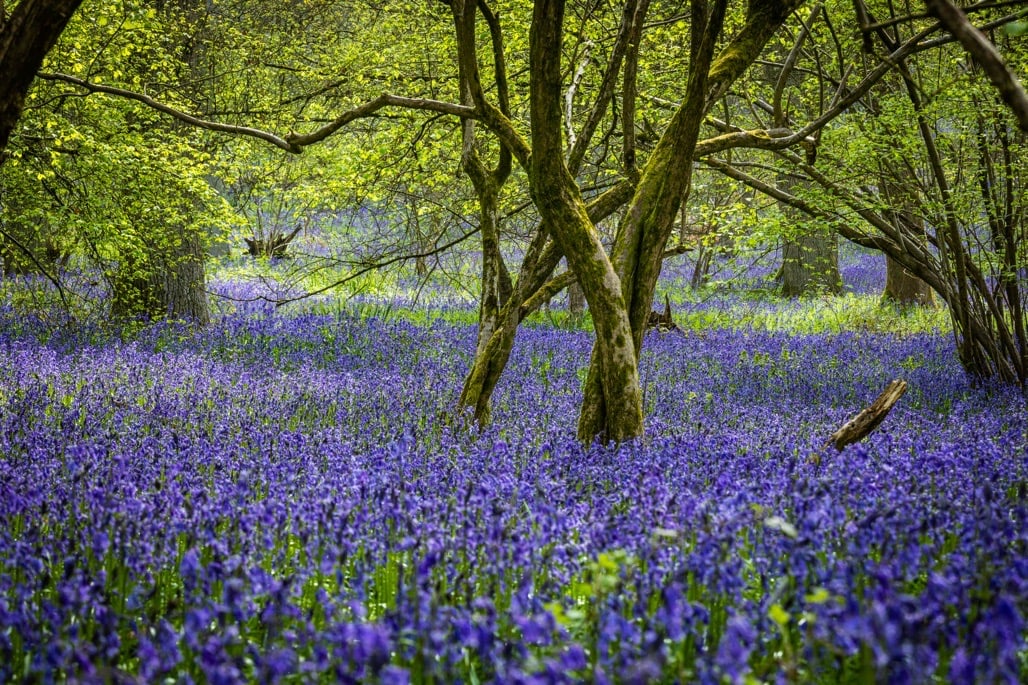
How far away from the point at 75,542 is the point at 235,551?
640mm

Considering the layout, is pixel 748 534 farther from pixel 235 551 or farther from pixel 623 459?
pixel 235 551

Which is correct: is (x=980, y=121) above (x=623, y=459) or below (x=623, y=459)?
above

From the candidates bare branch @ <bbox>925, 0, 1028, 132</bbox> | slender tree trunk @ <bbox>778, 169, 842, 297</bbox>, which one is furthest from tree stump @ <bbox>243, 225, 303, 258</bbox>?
slender tree trunk @ <bbox>778, 169, 842, 297</bbox>

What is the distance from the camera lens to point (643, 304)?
5785 mm

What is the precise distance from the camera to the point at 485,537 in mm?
3146

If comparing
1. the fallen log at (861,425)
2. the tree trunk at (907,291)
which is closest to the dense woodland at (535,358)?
the fallen log at (861,425)

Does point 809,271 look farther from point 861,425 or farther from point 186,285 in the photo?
point 861,425

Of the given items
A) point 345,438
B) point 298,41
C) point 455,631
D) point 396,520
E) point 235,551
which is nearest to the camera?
point 455,631

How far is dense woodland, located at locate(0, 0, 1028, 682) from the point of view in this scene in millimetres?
2471

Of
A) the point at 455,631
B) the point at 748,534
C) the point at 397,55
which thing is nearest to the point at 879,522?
the point at 748,534

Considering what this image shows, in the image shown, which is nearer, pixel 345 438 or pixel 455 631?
pixel 455 631

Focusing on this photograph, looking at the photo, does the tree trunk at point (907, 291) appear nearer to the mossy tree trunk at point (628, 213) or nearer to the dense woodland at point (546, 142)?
the dense woodland at point (546, 142)

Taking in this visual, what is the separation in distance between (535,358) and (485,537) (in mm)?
7360

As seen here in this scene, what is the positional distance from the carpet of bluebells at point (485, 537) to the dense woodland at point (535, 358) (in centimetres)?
3
